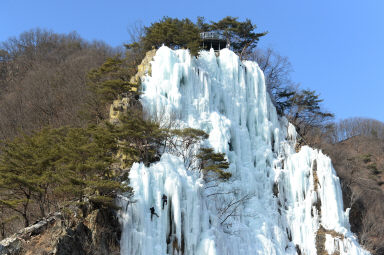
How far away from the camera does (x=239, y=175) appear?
1953 centimetres

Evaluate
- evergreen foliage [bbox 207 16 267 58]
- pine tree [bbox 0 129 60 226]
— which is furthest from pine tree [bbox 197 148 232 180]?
evergreen foliage [bbox 207 16 267 58]

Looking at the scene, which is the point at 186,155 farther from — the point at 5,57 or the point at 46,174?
the point at 5,57

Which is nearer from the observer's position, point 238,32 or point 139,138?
point 139,138

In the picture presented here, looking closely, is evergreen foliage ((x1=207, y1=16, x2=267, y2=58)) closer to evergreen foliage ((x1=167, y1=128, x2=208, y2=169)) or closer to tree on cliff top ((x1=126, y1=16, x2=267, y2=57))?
tree on cliff top ((x1=126, y1=16, x2=267, y2=57))

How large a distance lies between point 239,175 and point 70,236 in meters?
10.6

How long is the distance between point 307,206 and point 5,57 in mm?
40705

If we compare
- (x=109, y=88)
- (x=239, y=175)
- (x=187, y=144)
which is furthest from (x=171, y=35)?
(x=239, y=175)

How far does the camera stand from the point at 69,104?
3203 cm

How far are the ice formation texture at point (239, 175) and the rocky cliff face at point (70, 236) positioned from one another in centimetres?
223

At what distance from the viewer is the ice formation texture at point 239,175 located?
14.6 m

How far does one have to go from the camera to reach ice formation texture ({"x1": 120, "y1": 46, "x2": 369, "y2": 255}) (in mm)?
14609

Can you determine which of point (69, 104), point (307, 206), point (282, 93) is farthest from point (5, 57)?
point (307, 206)

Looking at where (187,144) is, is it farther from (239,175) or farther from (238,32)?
(238,32)

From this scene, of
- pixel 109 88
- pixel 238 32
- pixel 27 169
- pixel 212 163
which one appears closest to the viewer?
pixel 27 169
